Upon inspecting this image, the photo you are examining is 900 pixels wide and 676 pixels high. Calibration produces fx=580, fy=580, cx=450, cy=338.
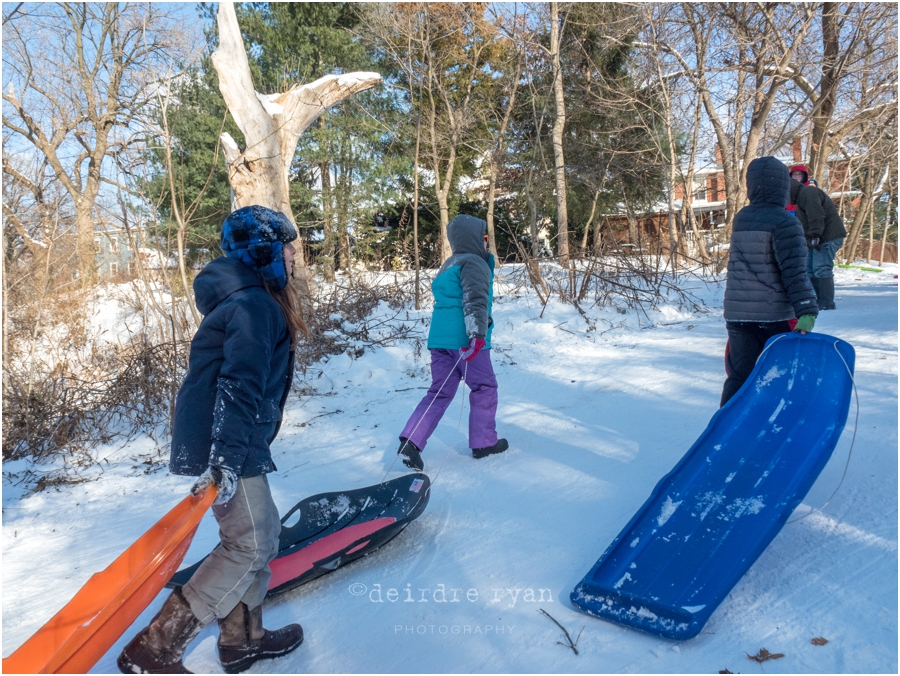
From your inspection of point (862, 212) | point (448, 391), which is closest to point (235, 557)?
point (448, 391)

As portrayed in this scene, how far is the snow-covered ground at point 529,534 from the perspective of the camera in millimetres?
2195

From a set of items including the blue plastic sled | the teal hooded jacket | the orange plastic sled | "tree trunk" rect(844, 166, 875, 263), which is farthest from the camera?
"tree trunk" rect(844, 166, 875, 263)

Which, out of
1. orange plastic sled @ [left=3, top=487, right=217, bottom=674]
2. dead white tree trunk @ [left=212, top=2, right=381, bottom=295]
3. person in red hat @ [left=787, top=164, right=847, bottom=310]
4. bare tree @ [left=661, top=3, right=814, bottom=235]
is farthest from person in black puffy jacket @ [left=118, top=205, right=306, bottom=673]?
bare tree @ [left=661, top=3, right=814, bottom=235]

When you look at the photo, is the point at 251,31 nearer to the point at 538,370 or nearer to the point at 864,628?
the point at 538,370

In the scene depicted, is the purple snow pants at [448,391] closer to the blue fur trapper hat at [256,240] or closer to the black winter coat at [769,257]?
the black winter coat at [769,257]

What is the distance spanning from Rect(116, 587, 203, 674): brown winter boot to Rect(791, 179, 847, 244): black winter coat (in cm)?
651

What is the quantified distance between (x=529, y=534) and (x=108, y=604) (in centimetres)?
195

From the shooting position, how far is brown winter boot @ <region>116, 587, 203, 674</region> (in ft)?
6.97

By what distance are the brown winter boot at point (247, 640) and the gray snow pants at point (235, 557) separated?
7 cm

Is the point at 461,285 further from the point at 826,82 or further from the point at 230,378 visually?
the point at 826,82

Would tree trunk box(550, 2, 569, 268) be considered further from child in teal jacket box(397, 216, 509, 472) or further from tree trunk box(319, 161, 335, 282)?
child in teal jacket box(397, 216, 509, 472)

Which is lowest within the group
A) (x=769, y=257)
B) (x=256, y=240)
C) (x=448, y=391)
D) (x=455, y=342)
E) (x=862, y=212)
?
(x=448, y=391)

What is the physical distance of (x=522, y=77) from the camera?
62.2 feet

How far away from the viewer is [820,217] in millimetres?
6094
